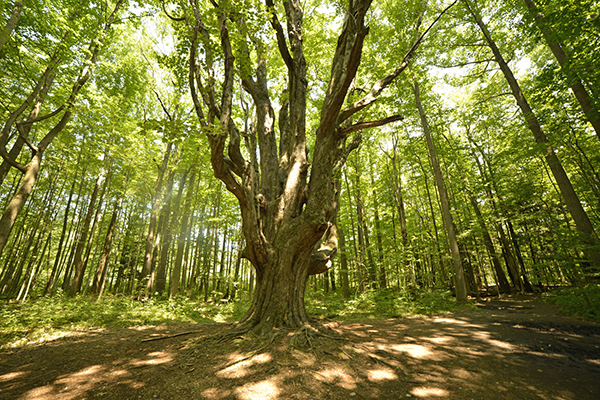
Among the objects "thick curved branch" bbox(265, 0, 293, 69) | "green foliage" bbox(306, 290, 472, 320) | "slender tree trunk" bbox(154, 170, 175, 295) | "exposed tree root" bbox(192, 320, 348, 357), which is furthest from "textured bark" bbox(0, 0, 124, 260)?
"green foliage" bbox(306, 290, 472, 320)

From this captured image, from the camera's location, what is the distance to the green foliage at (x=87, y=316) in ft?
19.7

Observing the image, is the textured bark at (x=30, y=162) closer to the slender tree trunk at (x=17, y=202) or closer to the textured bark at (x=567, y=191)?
the slender tree trunk at (x=17, y=202)

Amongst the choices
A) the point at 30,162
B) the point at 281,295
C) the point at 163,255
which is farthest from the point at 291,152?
the point at 163,255

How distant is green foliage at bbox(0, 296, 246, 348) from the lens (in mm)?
6008

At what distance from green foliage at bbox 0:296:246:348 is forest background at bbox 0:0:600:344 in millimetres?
250

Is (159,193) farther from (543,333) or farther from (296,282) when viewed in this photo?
(543,333)

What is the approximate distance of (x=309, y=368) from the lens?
11.2 feet

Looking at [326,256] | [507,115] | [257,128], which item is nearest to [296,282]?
[326,256]

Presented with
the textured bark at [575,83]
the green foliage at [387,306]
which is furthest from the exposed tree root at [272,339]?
the textured bark at [575,83]

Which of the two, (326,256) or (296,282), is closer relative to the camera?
(296,282)

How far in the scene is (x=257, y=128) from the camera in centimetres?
629

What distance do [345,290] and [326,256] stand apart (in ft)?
30.1

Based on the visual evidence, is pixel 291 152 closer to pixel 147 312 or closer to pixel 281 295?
pixel 281 295

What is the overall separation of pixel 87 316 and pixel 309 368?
346 inches
